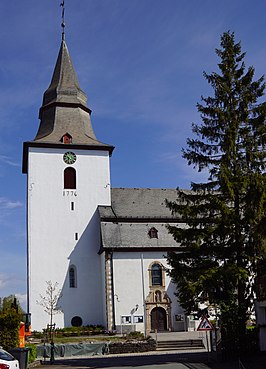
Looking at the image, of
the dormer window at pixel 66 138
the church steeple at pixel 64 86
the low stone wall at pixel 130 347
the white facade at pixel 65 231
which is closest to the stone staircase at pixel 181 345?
the low stone wall at pixel 130 347

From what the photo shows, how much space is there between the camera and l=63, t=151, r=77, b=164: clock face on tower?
4231 centimetres

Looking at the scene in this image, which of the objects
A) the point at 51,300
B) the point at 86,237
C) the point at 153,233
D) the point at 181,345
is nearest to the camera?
the point at 181,345

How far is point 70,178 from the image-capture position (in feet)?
139

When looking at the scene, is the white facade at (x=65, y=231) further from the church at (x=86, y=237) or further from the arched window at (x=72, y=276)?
the arched window at (x=72, y=276)

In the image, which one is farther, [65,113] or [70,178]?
[65,113]

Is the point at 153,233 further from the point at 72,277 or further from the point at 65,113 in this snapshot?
the point at 65,113

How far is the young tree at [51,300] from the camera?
126ft

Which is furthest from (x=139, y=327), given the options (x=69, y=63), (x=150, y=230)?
(x=69, y=63)

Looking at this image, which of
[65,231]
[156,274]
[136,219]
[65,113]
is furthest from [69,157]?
[156,274]

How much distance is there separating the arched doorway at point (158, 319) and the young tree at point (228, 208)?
17.6 meters

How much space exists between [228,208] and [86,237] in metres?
21.7

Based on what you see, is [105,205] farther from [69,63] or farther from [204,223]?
[204,223]

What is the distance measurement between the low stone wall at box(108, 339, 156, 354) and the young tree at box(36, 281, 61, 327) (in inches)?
359

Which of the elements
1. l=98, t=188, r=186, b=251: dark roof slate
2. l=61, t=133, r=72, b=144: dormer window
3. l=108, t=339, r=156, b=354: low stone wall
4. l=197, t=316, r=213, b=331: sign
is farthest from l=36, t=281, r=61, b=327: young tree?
l=197, t=316, r=213, b=331: sign
